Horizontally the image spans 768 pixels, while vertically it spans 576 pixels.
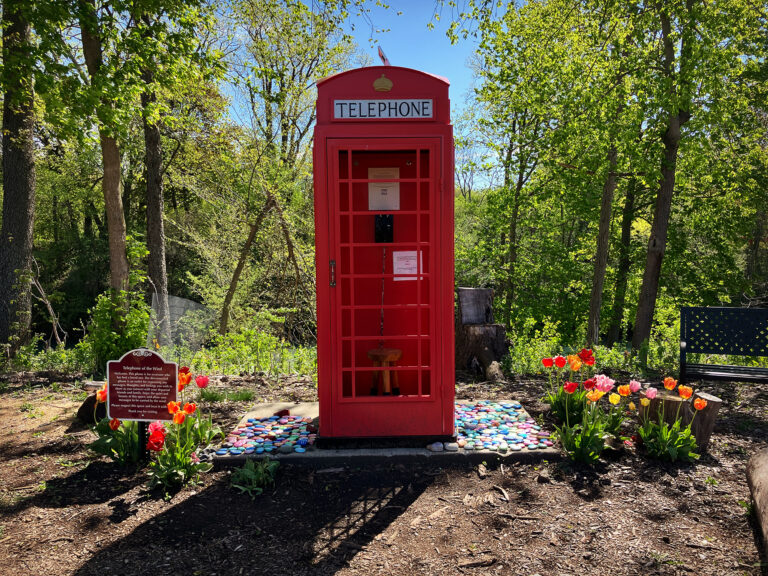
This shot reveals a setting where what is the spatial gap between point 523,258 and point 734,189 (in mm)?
5517

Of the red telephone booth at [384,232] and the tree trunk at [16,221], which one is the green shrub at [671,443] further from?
the tree trunk at [16,221]

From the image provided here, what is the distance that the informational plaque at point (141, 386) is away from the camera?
3539mm

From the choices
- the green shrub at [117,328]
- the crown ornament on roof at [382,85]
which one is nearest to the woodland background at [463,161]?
the green shrub at [117,328]

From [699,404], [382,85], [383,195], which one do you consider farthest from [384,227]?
[699,404]

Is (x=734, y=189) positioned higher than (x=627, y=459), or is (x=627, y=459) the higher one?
(x=734, y=189)

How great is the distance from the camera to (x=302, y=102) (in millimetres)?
12898

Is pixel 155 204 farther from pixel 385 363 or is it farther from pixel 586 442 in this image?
pixel 586 442

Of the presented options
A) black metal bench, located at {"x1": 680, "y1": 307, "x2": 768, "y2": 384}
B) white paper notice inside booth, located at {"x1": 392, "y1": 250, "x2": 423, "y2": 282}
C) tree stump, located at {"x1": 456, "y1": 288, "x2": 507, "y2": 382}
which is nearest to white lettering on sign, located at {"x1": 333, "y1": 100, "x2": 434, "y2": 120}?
white paper notice inside booth, located at {"x1": 392, "y1": 250, "x2": 423, "y2": 282}

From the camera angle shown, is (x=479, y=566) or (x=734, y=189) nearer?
(x=479, y=566)

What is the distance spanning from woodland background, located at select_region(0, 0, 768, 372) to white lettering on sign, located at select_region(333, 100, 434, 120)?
2076 millimetres

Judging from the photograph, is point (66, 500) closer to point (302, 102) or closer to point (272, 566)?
point (272, 566)

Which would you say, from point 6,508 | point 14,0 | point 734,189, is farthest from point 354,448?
point 734,189

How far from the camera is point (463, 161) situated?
19.6 m

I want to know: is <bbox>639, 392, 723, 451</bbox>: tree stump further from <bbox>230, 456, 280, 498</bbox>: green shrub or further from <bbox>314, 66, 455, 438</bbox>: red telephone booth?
<bbox>230, 456, 280, 498</bbox>: green shrub
